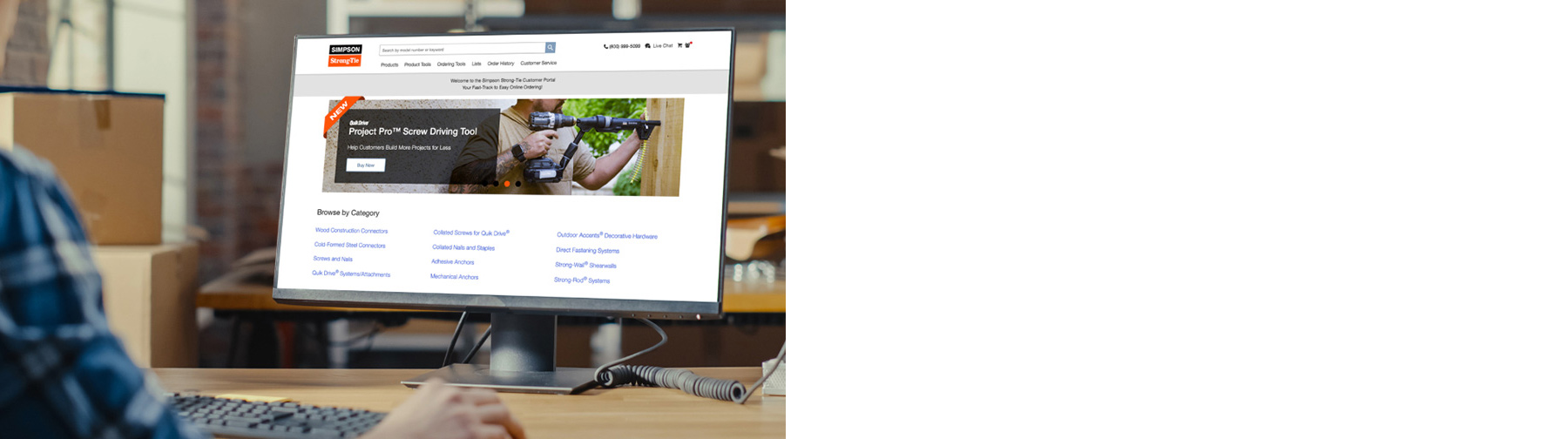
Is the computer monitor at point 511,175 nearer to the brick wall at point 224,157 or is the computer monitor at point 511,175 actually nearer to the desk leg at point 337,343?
the desk leg at point 337,343

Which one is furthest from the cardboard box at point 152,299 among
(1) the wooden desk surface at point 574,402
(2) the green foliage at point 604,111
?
(2) the green foliage at point 604,111

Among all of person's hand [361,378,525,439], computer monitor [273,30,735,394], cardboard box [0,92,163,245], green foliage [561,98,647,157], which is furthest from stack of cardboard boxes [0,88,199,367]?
person's hand [361,378,525,439]

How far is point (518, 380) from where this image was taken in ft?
3.31

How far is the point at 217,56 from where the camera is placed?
10.6 feet

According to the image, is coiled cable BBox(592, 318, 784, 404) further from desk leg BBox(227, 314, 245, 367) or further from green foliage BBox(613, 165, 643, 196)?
desk leg BBox(227, 314, 245, 367)

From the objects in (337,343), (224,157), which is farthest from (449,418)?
(224,157)

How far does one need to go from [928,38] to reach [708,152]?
33cm

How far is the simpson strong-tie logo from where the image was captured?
3.32 ft

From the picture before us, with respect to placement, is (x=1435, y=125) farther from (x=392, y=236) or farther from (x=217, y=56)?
(x=217, y=56)

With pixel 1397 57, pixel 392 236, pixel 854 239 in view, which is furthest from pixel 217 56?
pixel 1397 57

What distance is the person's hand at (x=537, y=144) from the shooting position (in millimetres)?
958

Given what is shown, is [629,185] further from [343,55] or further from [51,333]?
[51,333]

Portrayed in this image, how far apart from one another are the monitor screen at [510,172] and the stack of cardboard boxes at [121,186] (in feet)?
3.64

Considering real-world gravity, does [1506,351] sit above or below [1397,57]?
below
